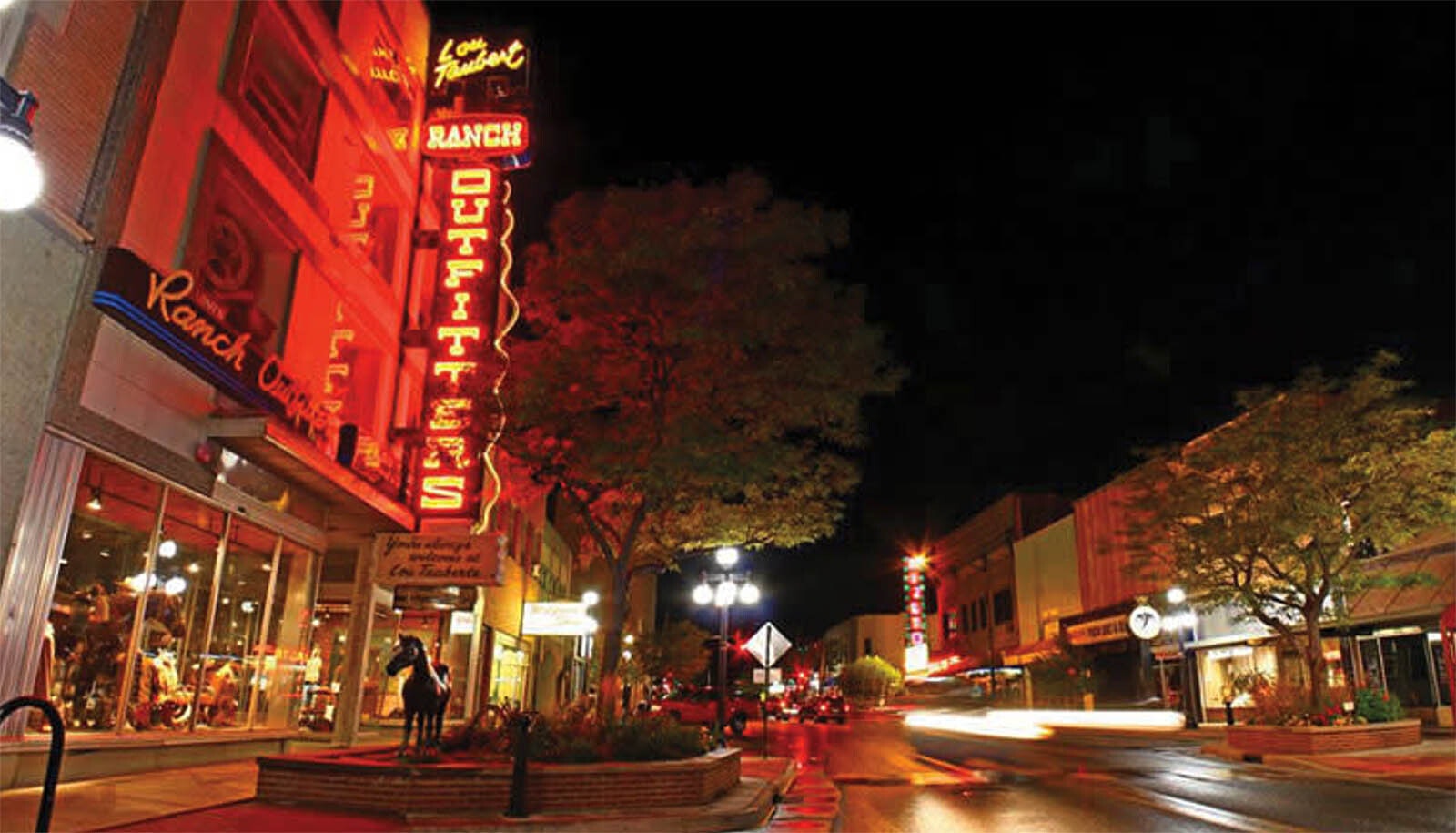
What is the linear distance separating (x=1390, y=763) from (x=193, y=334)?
21727 millimetres

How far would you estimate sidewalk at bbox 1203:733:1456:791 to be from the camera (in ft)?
51.6

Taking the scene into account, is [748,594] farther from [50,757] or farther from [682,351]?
[50,757]

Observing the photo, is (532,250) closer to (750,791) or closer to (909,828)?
(750,791)

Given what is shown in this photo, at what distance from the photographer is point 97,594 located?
11734mm

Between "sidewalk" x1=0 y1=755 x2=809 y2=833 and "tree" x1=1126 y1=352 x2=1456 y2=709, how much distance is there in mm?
17297

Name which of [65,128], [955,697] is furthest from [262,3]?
[955,697]

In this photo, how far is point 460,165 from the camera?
22359mm

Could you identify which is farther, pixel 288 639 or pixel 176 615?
pixel 288 639

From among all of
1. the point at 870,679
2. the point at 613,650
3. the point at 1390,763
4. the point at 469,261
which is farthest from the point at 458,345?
the point at 870,679

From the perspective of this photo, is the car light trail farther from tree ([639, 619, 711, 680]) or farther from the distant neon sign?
the distant neon sign

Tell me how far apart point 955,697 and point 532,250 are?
7150 centimetres

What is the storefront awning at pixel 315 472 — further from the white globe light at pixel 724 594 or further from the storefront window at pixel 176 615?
the white globe light at pixel 724 594

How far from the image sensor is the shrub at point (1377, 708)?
22.1m

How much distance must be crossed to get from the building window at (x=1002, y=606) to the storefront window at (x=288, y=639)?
56774 millimetres
